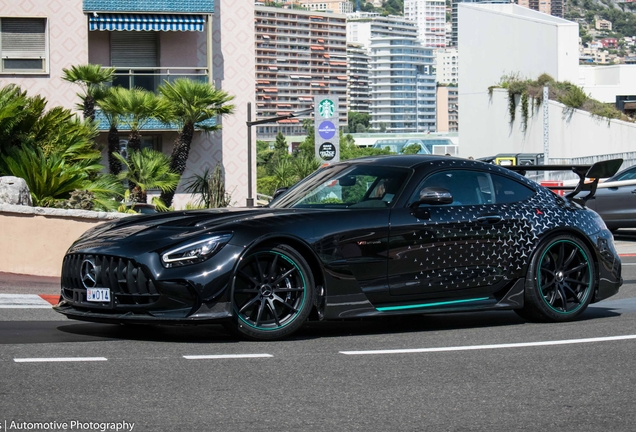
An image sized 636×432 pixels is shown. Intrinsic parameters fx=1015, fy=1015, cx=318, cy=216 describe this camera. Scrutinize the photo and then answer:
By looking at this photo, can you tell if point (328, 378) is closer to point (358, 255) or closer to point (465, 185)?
point (358, 255)

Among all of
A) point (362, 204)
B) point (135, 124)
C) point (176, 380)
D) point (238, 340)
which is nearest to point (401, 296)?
point (362, 204)

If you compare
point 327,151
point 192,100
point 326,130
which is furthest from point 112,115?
point 327,151

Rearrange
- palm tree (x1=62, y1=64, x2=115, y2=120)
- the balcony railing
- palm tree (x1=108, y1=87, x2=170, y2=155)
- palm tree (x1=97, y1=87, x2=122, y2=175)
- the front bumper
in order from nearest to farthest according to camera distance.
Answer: the front bumper, palm tree (x1=108, y1=87, x2=170, y2=155), palm tree (x1=97, y1=87, x2=122, y2=175), palm tree (x1=62, y1=64, x2=115, y2=120), the balcony railing

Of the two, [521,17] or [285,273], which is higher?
[521,17]

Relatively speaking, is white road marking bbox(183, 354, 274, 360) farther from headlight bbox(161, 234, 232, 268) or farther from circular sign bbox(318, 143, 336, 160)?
circular sign bbox(318, 143, 336, 160)

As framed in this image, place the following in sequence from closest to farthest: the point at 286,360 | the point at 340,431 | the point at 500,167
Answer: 1. the point at 340,431
2. the point at 286,360
3. the point at 500,167

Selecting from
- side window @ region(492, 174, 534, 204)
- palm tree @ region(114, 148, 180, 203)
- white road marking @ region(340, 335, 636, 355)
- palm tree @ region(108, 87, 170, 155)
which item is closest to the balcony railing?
palm tree @ region(108, 87, 170, 155)

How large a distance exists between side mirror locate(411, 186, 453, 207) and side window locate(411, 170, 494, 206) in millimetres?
276

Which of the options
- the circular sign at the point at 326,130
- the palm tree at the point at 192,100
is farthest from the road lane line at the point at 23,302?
the palm tree at the point at 192,100

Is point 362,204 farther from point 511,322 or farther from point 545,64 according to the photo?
point 545,64

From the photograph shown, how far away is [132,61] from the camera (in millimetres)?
30766

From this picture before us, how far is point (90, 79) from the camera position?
2616cm

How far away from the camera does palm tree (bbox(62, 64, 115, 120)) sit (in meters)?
26.0

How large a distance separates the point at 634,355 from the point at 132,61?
25.6m
